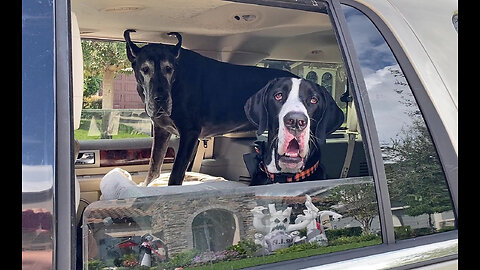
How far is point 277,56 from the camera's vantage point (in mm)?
3098

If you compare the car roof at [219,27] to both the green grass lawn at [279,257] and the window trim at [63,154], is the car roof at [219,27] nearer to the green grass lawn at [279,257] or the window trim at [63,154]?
the green grass lawn at [279,257]

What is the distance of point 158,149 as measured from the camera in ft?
10.8

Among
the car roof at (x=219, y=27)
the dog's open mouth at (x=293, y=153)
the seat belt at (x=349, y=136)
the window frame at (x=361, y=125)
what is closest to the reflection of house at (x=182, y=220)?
the window frame at (x=361, y=125)

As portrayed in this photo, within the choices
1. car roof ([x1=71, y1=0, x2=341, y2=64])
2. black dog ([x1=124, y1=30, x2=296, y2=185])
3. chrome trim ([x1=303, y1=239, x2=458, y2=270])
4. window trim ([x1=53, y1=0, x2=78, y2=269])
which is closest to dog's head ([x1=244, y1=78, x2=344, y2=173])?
car roof ([x1=71, y1=0, x2=341, y2=64])

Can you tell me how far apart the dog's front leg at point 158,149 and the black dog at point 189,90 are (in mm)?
93

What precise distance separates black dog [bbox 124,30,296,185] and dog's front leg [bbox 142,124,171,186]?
0.09 metres

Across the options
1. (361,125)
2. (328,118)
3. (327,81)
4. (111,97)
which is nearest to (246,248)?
(361,125)

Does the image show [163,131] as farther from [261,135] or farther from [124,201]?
[124,201]

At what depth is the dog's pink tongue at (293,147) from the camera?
7.51ft

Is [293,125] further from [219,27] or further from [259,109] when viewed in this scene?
[219,27]

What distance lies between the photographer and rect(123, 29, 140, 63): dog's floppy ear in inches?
115

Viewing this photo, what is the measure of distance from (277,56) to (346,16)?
1365 millimetres

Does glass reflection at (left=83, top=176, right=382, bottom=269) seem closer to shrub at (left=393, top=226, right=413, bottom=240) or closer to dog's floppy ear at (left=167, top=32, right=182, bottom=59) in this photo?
shrub at (left=393, top=226, right=413, bottom=240)
